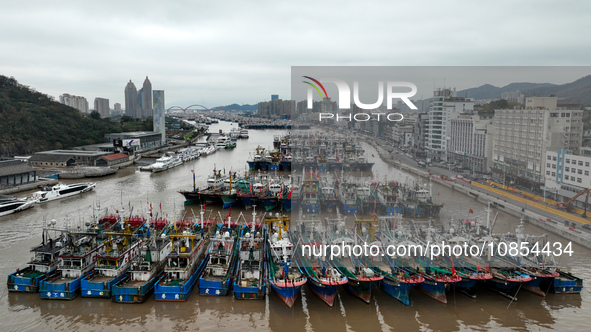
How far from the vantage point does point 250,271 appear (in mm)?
7473

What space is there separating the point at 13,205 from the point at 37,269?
21.3 ft

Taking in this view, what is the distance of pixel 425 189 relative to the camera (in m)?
12.2

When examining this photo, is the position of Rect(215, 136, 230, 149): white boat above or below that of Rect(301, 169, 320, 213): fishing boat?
above

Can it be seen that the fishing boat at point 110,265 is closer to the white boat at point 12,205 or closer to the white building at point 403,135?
the white boat at point 12,205

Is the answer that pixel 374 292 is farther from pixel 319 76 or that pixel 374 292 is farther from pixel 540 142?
pixel 540 142

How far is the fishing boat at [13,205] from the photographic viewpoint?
487 inches

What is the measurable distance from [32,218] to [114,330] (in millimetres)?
7905

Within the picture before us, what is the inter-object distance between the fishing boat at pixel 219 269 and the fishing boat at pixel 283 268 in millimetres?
771

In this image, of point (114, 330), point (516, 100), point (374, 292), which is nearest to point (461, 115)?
point (516, 100)

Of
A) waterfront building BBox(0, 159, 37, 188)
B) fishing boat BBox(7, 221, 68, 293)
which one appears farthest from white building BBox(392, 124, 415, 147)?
waterfront building BBox(0, 159, 37, 188)

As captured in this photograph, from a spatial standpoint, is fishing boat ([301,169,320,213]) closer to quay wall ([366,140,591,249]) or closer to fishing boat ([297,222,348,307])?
fishing boat ([297,222,348,307])

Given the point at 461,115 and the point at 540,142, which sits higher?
the point at 461,115

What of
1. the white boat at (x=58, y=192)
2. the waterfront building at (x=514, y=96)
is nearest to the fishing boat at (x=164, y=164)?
the white boat at (x=58, y=192)

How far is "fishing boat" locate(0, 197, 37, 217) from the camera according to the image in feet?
40.6
